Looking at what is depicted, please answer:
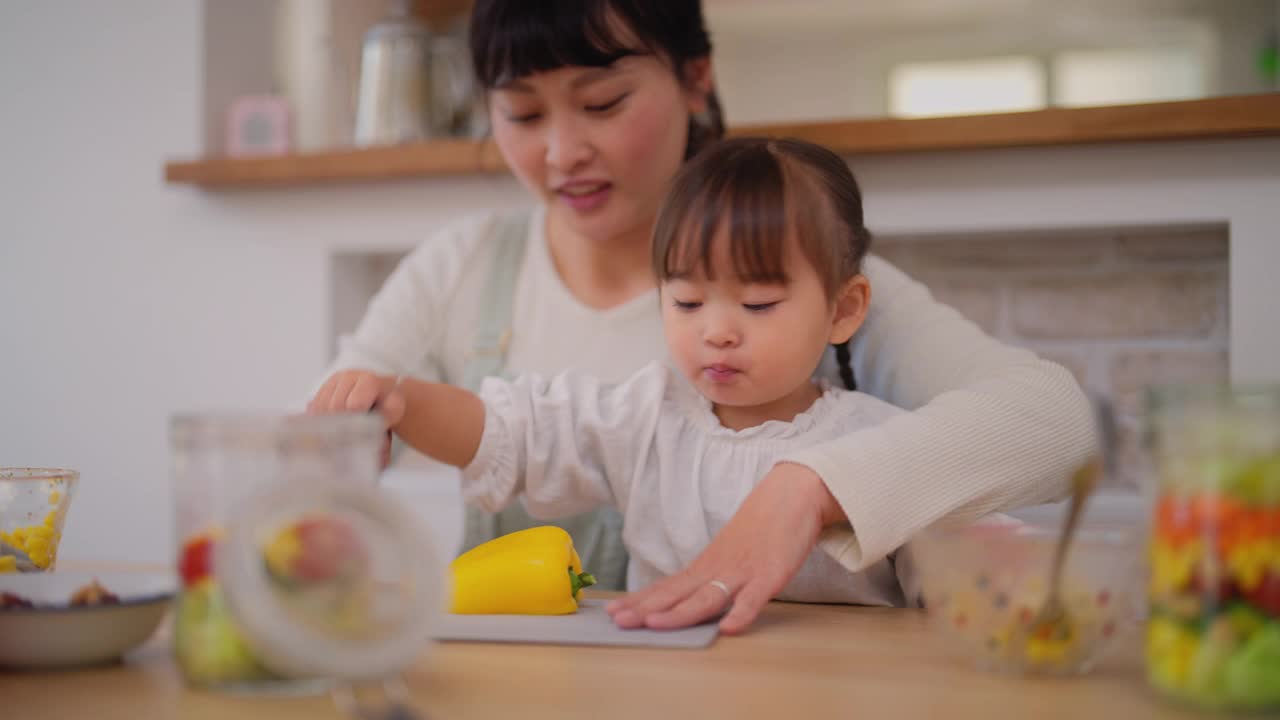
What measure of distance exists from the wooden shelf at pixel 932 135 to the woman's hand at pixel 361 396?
91 centimetres

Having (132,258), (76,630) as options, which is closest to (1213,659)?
(76,630)

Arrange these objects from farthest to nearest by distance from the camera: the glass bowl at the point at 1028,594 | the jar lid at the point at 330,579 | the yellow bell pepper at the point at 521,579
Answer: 1. the yellow bell pepper at the point at 521,579
2. the glass bowl at the point at 1028,594
3. the jar lid at the point at 330,579

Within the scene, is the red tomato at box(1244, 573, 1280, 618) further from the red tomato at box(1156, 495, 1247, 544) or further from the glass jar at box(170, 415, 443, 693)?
the glass jar at box(170, 415, 443, 693)

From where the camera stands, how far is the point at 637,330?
1549 millimetres

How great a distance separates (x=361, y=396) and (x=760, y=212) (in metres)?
0.39

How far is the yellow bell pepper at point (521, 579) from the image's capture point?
92 cm

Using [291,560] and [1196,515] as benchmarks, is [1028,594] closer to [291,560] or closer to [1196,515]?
[1196,515]

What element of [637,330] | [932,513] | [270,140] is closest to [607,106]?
[637,330]

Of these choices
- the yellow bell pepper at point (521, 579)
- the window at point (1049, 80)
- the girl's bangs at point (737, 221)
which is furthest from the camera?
the window at point (1049, 80)

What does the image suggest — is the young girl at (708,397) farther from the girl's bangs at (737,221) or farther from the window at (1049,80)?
the window at (1049,80)

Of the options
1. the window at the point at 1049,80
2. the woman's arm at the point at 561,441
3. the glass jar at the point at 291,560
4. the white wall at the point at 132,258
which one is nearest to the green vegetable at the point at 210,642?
the glass jar at the point at 291,560

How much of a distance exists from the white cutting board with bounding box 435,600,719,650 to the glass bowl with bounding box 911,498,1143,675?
17cm

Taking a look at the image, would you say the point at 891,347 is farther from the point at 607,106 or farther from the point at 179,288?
the point at 179,288

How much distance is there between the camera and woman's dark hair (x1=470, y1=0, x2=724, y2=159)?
1333 mm
